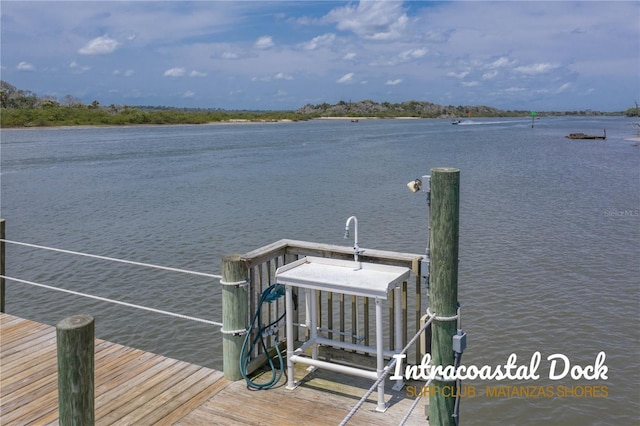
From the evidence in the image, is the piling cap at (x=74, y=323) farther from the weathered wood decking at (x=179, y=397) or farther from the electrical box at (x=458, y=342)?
the electrical box at (x=458, y=342)

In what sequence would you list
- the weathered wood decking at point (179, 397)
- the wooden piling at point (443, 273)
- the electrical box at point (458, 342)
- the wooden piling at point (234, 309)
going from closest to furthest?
1. the wooden piling at point (443, 273)
2. the electrical box at point (458, 342)
3. the weathered wood decking at point (179, 397)
4. the wooden piling at point (234, 309)

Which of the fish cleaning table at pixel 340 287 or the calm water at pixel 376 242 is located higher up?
the fish cleaning table at pixel 340 287

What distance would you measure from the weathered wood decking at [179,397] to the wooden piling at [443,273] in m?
0.28

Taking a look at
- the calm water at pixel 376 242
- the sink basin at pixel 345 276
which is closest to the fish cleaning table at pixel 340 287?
the sink basin at pixel 345 276

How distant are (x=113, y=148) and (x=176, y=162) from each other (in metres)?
16.5

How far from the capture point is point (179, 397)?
5.11 m

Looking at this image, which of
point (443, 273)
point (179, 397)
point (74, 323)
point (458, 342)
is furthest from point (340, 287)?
point (74, 323)

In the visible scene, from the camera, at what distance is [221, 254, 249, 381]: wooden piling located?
5.21m

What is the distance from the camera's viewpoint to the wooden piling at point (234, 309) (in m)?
5.21

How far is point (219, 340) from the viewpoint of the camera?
9438 mm

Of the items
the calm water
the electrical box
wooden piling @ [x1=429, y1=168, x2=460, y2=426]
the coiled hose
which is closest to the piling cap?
the coiled hose

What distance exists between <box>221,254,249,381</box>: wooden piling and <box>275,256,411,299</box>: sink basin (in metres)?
0.41

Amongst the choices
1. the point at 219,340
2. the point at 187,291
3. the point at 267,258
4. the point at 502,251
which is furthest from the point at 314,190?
the point at 267,258

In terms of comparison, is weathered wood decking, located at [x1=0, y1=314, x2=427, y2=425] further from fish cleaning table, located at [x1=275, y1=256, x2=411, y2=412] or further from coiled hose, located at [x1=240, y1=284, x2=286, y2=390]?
fish cleaning table, located at [x1=275, y1=256, x2=411, y2=412]
